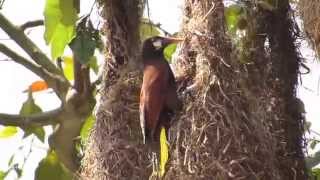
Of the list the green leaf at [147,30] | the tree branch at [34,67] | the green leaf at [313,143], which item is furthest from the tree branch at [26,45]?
the green leaf at [313,143]

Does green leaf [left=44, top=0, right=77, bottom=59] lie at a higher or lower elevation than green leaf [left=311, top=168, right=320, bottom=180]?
higher

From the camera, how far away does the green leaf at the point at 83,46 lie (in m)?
3.04

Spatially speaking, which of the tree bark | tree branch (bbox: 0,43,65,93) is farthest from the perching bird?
tree branch (bbox: 0,43,65,93)

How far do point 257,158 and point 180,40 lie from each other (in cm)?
39

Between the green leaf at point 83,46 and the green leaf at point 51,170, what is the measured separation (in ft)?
1.30

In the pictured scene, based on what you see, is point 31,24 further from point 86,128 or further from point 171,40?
point 171,40

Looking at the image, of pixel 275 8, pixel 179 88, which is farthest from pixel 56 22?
pixel 275 8

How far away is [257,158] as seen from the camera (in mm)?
2668

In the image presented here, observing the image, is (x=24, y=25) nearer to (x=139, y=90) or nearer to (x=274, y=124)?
(x=139, y=90)

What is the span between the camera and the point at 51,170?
3305mm

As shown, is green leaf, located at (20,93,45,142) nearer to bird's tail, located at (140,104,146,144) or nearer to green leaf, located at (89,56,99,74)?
green leaf, located at (89,56,99,74)

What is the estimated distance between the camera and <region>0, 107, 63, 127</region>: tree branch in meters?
3.33

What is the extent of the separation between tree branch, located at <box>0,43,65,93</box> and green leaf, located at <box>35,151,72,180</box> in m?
0.26

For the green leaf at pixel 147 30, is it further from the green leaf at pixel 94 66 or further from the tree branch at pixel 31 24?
the tree branch at pixel 31 24
